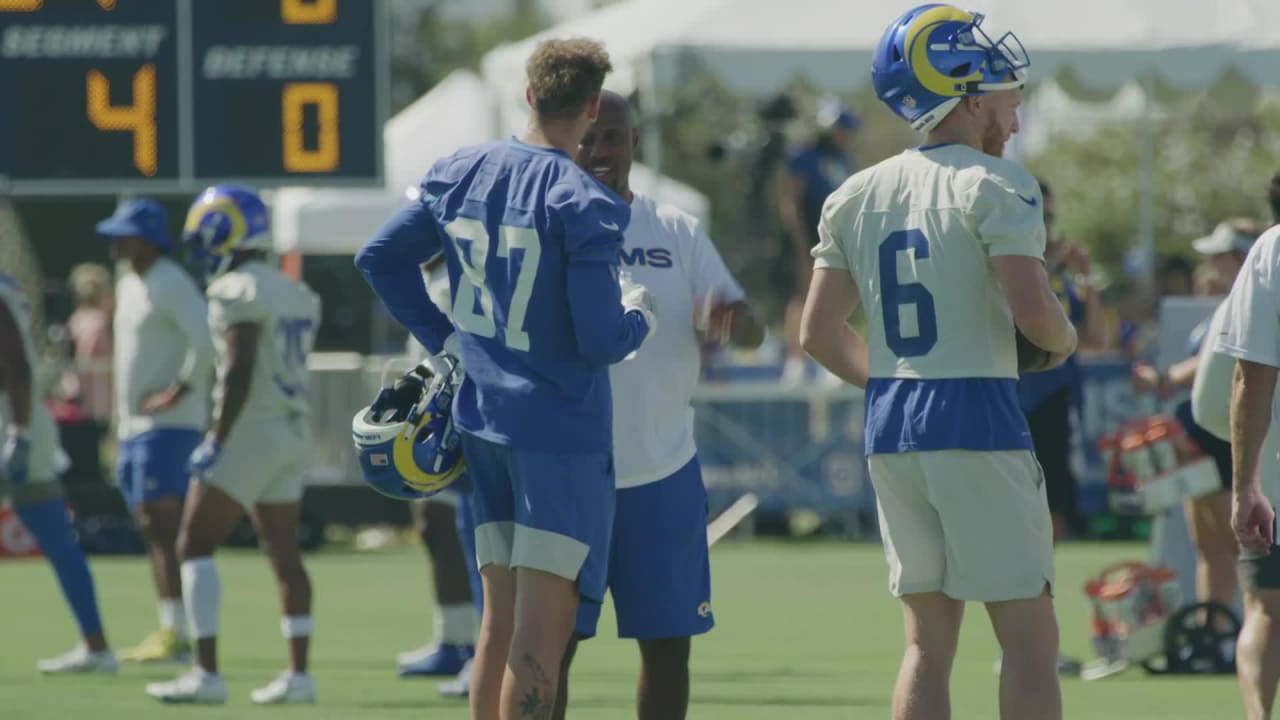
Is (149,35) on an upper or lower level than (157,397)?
upper

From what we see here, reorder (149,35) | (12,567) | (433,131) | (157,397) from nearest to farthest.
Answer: (157,397) → (149,35) → (12,567) → (433,131)

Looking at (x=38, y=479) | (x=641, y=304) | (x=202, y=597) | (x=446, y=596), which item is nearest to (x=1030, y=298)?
(x=641, y=304)

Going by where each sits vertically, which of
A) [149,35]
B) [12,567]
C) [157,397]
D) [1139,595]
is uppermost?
[149,35]

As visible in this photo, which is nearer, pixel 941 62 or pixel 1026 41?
pixel 941 62

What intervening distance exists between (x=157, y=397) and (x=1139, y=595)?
486cm

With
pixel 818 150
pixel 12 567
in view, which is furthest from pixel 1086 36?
pixel 12 567

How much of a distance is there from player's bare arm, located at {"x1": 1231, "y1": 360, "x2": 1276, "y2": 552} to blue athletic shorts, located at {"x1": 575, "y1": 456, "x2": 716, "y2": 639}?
157 cm

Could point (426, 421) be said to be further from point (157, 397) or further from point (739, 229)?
point (739, 229)

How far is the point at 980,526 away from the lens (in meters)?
6.31

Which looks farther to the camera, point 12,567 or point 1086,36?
point 1086,36

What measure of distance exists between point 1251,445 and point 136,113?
10577mm

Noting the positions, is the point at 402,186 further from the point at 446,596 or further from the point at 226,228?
the point at 226,228

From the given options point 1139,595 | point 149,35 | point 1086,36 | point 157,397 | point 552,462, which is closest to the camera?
point 552,462

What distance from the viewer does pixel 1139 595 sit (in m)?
11.4
